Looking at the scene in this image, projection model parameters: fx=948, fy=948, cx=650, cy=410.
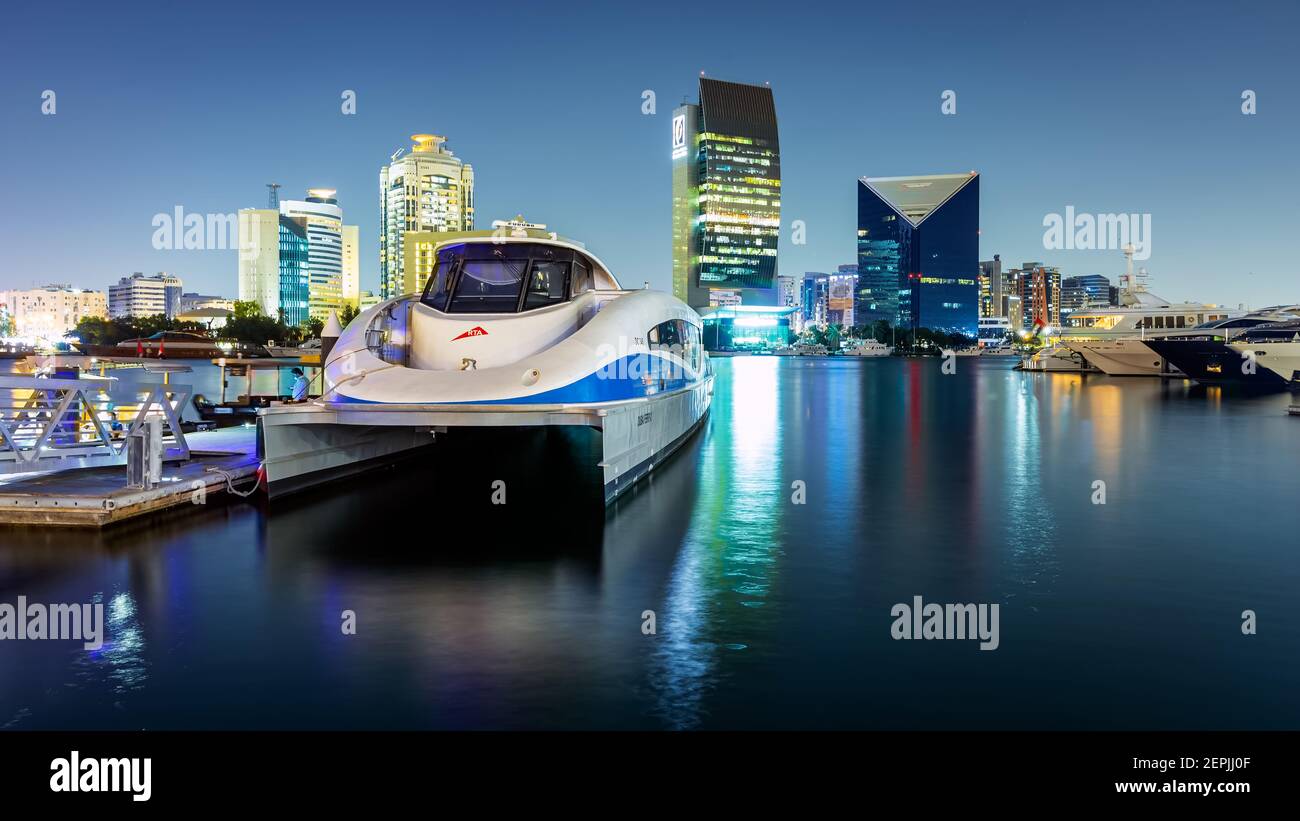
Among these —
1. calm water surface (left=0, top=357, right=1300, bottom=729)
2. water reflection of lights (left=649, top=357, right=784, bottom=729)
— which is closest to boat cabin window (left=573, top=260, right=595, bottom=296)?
calm water surface (left=0, top=357, right=1300, bottom=729)

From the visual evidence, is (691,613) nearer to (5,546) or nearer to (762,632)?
(762,632)

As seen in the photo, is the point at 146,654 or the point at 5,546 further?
the point at 5,546

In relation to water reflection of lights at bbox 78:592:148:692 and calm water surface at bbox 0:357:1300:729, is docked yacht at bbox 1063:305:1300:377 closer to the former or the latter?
calm water surface at bbox 0:357:1300:729

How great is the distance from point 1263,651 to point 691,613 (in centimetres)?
567

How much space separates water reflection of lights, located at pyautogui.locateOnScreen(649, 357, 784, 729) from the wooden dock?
8.47 metres

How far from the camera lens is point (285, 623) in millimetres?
10000

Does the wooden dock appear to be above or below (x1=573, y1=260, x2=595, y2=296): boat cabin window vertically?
below

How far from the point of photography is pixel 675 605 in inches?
429

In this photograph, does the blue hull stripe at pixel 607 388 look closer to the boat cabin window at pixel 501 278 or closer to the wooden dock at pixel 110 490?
the boat cabin window at pixel 501 278

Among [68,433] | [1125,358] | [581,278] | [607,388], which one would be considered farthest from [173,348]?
[607,388]

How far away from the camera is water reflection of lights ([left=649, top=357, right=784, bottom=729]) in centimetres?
832

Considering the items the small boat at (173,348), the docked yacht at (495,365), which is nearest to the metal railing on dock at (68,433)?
the docked yacht at (495,365)
